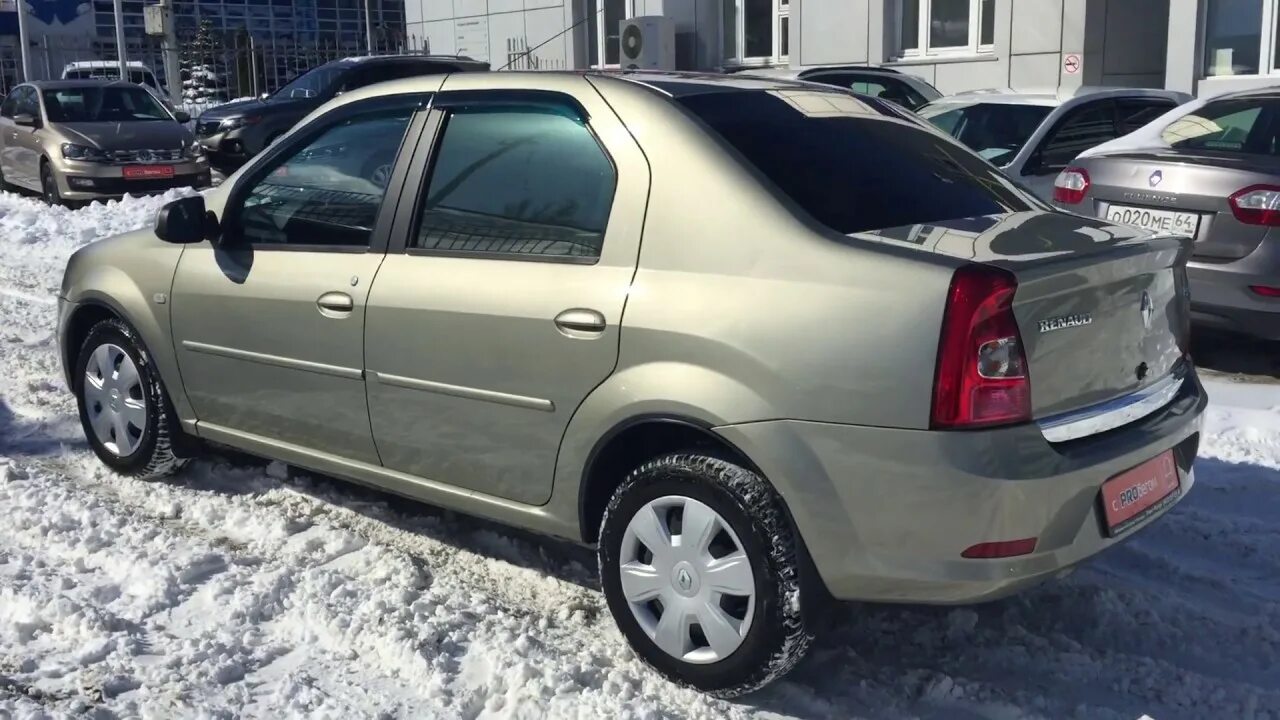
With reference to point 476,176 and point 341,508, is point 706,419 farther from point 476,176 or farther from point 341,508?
point 341,508

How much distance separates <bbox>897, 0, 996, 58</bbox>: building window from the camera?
18.1 meters

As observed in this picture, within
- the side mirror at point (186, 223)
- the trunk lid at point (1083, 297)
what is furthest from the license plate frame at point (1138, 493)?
the side mirror at point (186, 223)

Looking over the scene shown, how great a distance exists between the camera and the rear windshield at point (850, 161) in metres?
3.49

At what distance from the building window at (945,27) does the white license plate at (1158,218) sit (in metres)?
11.3

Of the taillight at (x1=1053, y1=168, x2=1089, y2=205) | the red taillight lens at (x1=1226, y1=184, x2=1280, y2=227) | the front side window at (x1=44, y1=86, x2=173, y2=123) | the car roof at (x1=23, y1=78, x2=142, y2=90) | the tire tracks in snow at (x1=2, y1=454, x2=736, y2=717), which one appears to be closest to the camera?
the tire tracks in snow at (x1=2, y1=454, x2=736, y2=717)

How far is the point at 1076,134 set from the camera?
9.10 meters

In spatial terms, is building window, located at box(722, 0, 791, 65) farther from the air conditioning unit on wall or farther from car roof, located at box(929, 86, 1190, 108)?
car roof, located at box(929, 86, 1190, 108)

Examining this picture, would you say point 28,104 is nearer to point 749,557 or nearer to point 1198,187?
point 1198,187

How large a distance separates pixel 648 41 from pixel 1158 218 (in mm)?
16345

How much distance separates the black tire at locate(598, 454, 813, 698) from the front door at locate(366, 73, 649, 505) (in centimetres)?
33

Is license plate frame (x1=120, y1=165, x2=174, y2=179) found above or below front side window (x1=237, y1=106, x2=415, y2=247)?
below

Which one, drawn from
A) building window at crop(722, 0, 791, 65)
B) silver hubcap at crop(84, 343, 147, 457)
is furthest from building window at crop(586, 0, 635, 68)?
silver hubcap at crop(84, 343, 147, 457)

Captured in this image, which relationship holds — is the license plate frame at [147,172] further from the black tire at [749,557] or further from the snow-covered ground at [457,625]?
the black tire at [749,557]

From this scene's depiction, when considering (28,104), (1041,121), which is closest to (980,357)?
(1041,121)
